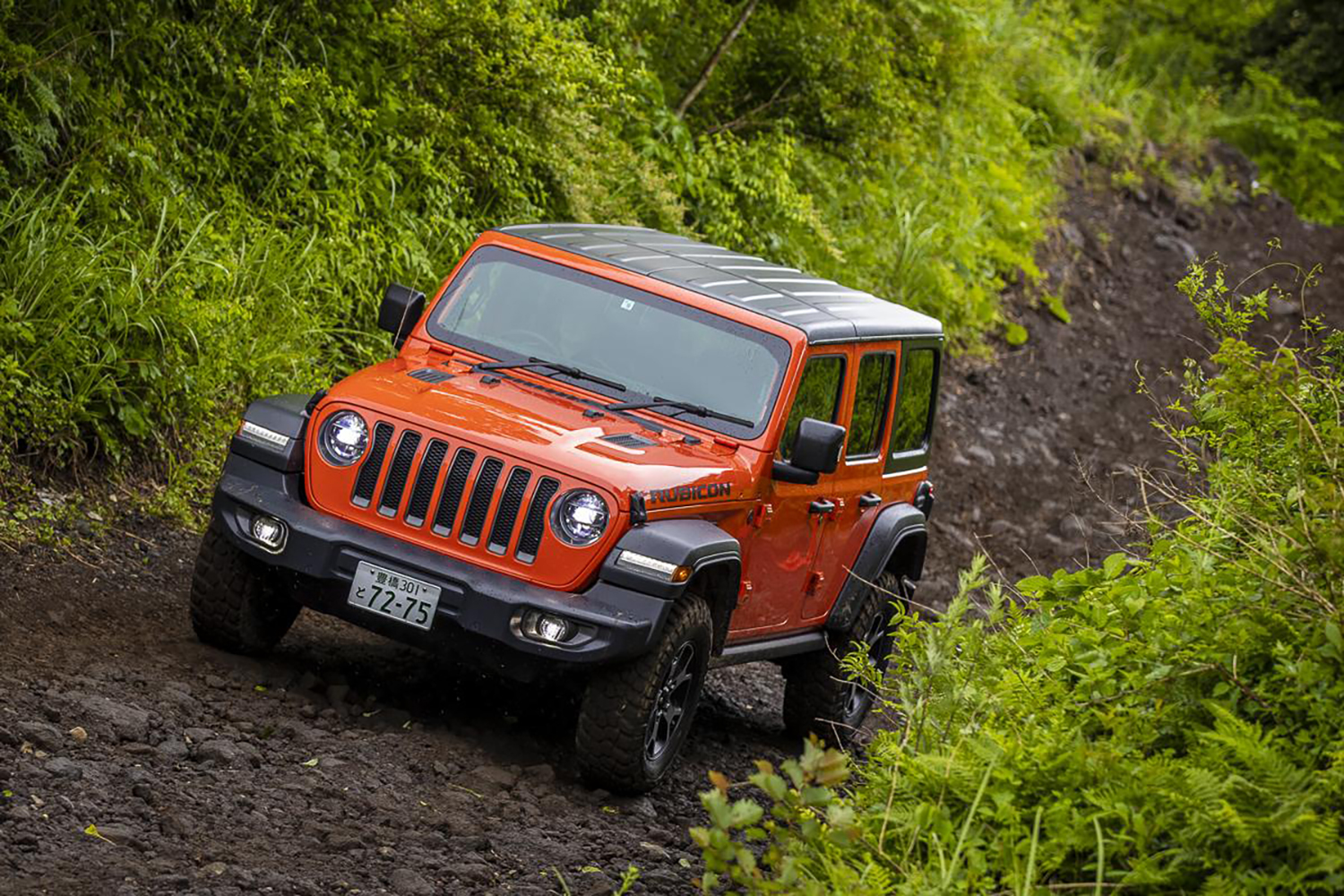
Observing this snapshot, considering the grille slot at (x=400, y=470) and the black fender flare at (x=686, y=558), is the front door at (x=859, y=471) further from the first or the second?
the grille slot at (x=400, y=470)

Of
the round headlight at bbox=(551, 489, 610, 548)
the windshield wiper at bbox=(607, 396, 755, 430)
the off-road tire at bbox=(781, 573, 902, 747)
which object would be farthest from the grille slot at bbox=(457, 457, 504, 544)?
the off-road tire at bbox=(781, 573, 902, 747)

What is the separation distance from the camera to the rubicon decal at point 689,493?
18.6ft

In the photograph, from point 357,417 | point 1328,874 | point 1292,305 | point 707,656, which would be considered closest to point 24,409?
point 357,417

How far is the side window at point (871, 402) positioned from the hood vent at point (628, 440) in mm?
1348

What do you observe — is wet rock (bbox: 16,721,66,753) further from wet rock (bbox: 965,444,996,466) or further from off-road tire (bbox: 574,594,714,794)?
wet rock (bbox: 965,444,996,466)

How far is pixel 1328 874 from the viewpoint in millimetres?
3656

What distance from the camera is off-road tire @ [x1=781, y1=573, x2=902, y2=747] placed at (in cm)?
747

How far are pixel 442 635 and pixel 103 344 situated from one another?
3119mm

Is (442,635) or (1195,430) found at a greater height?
(1195,430)

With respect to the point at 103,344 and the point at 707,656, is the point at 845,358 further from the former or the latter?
the point at 103,344

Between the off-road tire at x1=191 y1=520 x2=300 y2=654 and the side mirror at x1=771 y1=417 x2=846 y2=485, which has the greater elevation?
the side mirror at x1=771 y1=417 x2=846 y2=485

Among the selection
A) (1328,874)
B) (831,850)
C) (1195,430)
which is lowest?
(831,850)

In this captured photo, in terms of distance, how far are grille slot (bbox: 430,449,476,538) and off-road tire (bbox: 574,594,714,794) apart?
75 cm

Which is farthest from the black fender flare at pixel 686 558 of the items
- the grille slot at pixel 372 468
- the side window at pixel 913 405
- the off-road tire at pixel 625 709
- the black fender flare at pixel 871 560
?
the side window at pixel 913 405
